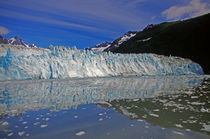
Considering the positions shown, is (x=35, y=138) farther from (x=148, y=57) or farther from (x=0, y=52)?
(x=148, y=57)

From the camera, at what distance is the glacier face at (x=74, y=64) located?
1680 centimetres

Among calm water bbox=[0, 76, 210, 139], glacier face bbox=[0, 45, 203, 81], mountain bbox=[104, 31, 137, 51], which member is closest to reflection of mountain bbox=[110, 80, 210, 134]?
calm water bbox=[0, 76, 210, 139]

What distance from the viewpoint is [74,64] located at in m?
20.0

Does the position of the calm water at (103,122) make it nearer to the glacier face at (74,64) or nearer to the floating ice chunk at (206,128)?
the floating ice chunk at (206,128)

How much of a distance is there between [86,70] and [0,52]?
956cm

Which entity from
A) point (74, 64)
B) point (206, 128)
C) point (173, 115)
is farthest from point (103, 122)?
point (74, 64)

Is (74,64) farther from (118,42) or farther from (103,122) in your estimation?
(118,42)

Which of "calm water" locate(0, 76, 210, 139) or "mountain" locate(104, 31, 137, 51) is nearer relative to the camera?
"calm water" locate(0, 76, 210, 139)

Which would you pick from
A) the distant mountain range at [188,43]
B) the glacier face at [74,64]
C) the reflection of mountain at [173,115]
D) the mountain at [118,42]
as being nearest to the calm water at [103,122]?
the reflection of mountain at [173,115]

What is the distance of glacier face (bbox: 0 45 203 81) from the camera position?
16.8 meters

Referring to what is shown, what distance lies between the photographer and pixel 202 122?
3873 millimetres

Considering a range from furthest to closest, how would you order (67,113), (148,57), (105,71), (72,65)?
(148,57) → (105,71) → (72,65) → (67,113)

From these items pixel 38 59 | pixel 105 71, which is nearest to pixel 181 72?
pixel 105 71

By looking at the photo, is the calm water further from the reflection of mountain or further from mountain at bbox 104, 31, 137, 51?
mountain at bbox 104, 31, 137, 51
